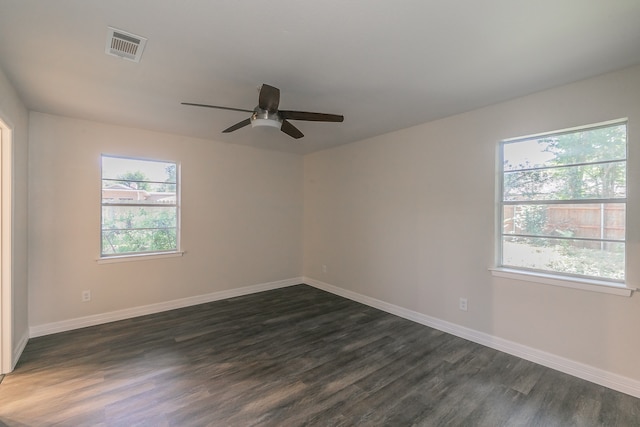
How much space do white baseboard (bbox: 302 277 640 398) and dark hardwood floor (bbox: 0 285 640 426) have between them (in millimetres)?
79

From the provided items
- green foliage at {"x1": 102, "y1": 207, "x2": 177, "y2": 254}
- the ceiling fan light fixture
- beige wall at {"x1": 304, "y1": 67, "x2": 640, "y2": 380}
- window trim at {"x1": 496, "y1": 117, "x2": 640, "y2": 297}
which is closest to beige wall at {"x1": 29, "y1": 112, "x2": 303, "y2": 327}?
green foliage at {"x1": 102, "y1": 207, "x2": 177, "y2": 254}

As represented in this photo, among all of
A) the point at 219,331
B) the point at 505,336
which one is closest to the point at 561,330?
the point at 505,336

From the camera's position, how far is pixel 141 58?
82.8 inches

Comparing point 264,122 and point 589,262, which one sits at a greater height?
point 264,122

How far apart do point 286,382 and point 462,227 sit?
246cm

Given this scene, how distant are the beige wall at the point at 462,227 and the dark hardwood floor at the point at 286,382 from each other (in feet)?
1.29

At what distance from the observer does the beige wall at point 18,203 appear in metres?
2.44

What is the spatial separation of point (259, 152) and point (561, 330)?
456cm

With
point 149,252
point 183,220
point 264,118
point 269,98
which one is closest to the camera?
point 269,98

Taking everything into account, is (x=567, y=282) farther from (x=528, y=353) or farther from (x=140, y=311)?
(x=140, y=311)

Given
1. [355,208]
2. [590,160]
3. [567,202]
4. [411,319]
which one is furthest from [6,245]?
[590,160]

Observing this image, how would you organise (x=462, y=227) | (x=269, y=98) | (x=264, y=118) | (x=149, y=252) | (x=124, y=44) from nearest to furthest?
(x=124, y=44)
(x=269, y=98)
(x=264, y=118)
(x=462, y=227)
(x=149, y=252)

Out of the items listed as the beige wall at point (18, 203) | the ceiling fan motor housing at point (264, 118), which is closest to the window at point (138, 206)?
the beige wall at point (18, 203)

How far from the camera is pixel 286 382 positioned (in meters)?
2.40
